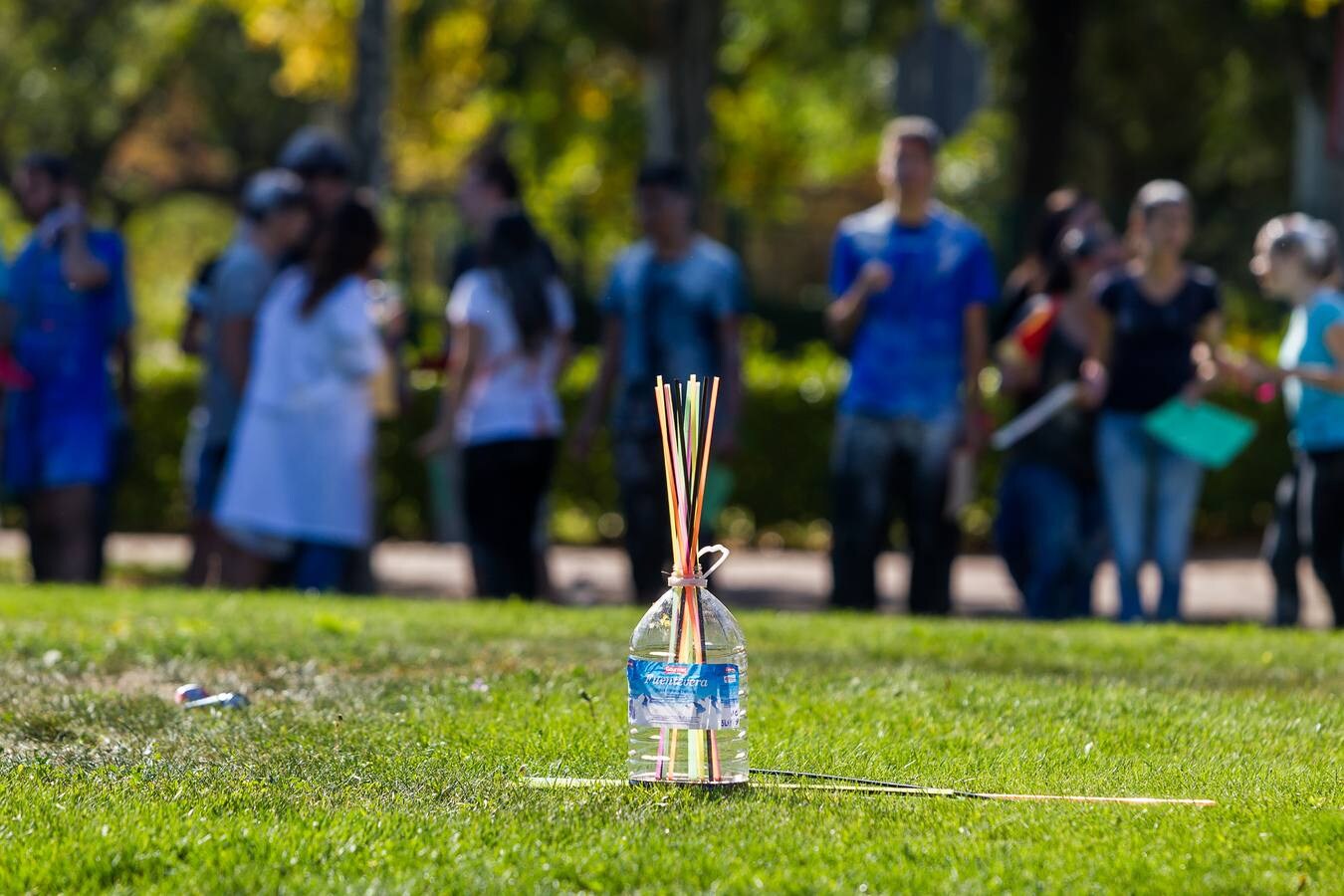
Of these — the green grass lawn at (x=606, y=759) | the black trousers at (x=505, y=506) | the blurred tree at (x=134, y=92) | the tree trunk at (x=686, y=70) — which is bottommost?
the green grass lawn at (x=606, y=759)

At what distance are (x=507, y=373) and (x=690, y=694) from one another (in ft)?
15.9

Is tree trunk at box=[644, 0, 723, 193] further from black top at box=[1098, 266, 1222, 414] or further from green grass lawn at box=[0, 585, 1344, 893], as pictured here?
green grass lawn at box=[0, 585, 1344, 893]

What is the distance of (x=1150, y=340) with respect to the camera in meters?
9.48

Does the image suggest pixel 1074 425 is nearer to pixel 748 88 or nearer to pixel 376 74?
pixel 376 74

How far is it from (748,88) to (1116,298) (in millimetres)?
22001

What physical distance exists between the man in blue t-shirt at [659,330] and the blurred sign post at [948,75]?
440 cm

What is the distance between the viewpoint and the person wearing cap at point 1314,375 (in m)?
8.98

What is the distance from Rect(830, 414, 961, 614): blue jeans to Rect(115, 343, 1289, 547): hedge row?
18.5 feet

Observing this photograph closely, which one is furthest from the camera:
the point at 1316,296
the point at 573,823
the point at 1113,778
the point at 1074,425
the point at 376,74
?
the point at 376,74

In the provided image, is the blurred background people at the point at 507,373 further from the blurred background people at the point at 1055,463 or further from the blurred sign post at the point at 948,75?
the blurred sign post at the point at 948,75

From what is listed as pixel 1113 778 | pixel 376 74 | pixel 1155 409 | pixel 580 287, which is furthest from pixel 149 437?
pixel 1113 778

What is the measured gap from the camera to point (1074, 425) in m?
9.77

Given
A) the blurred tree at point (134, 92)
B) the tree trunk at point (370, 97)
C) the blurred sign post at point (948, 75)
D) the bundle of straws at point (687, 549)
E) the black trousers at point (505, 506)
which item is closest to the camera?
the bundle of straws at point (687, 549)

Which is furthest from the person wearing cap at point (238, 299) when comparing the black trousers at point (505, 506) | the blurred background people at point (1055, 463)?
the blurred background people at point (1055, 463)
